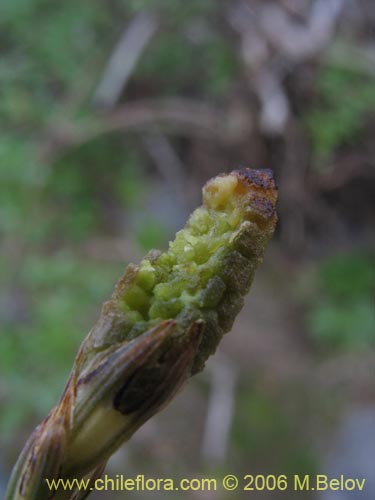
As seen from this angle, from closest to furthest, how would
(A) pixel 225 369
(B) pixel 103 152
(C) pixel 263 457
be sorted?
(C) pixel 263 457 < (A) pixel 225 369 < (B) pixel 103 152

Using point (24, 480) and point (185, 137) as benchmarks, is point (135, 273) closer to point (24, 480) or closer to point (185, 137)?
point (24, 480)

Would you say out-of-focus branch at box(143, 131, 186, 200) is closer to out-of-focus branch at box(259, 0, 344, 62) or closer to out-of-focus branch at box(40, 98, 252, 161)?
out-of-focus branch at box(40, 98, 252, 161)

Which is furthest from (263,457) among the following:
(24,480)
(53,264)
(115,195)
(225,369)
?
(24,480)

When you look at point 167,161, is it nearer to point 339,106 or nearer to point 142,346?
point 339,106

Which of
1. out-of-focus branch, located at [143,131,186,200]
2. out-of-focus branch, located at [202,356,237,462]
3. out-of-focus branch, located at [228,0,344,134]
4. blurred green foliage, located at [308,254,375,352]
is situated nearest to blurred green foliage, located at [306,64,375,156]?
out-of-focus branch, located at [228,0,344,134]

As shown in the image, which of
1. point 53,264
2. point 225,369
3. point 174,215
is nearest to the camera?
point 53,264

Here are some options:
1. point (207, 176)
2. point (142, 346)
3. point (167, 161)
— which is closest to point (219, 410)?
Answer: point (207, 176)

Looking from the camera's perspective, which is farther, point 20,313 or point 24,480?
point 20,313

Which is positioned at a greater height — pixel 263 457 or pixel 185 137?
pixel 185 137
